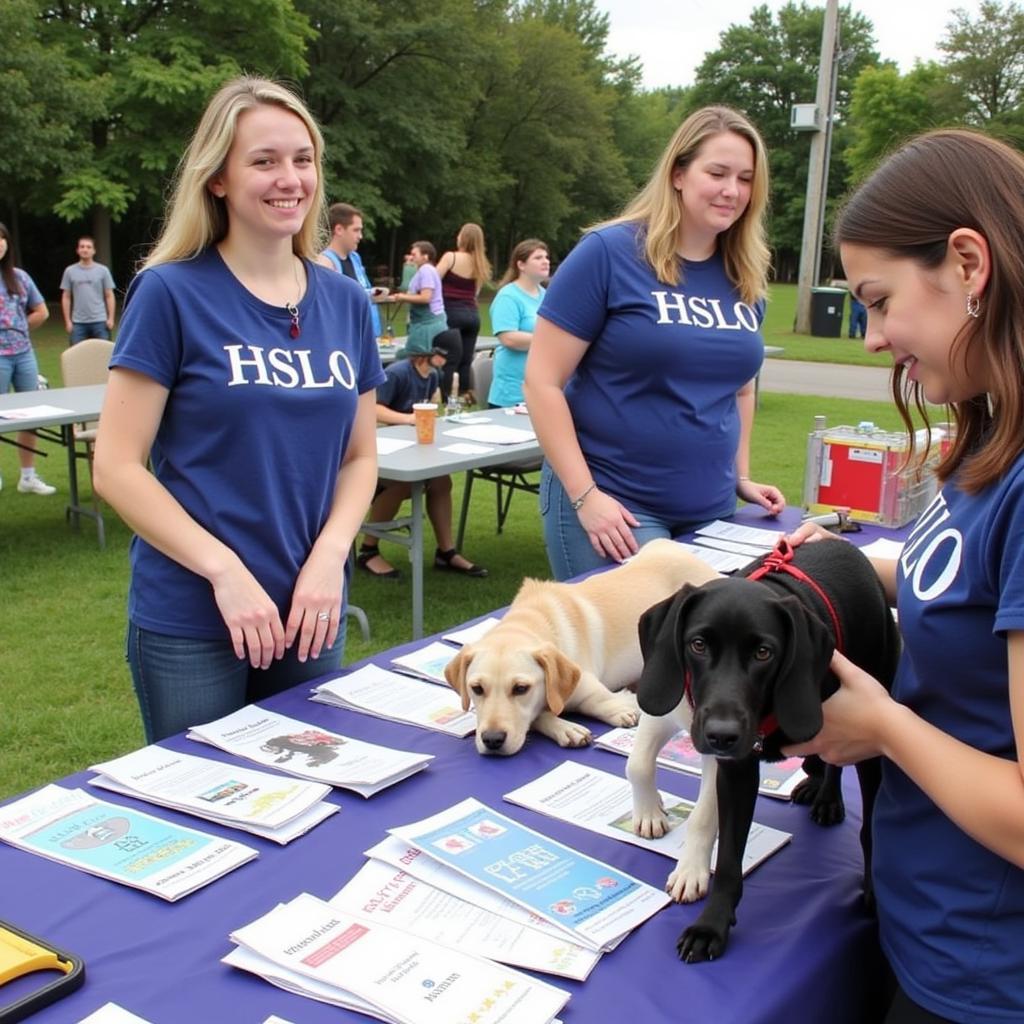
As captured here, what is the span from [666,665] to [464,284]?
38.8 feet

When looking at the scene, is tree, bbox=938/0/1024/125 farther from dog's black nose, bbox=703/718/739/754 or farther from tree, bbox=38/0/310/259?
dog's black nose, bbox=703/718/739/754

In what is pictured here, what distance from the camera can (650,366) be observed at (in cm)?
271

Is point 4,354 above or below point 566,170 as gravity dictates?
below

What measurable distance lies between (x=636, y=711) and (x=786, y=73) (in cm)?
6153

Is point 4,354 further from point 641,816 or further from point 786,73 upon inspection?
point 786,73

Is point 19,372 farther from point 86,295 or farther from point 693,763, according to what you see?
point 693,763

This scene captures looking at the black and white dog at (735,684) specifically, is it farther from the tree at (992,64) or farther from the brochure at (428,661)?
the tree at (992,64)

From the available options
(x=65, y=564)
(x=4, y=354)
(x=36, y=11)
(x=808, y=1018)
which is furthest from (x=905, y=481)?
(x=36, y=11)

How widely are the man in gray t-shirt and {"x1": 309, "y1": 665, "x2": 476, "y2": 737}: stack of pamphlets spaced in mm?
10933

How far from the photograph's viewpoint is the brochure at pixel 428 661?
2.26 meters

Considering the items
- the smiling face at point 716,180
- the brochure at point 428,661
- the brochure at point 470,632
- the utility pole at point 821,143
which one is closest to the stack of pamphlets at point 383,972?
the brochure at point 428,661

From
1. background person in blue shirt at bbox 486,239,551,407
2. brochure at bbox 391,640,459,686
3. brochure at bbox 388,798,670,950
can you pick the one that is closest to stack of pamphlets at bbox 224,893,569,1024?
brochure at bbox 388,798,670,950

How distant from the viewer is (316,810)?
5.29 feet

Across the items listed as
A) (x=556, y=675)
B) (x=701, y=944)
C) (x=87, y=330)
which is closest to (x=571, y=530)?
(x=556, y=675)
